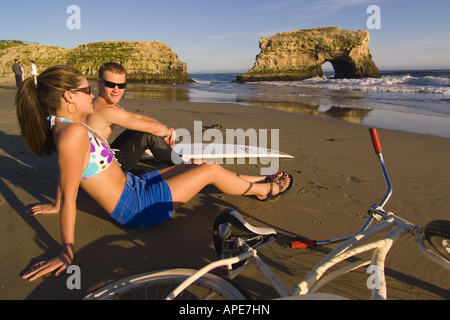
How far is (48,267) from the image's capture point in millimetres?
1998

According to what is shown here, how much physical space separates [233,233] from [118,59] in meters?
46.2

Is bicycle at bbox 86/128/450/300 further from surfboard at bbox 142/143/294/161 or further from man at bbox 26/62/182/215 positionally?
surfboard at bbox 142/143/294/161

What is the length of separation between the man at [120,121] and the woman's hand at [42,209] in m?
0.83

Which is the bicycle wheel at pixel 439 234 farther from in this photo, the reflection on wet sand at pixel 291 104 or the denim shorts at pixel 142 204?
the reflection on wet sand at pixel 291 104

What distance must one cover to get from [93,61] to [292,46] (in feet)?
102

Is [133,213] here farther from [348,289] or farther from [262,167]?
[262,167]

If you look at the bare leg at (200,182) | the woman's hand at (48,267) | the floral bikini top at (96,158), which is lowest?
the woman's hand at (48,267)

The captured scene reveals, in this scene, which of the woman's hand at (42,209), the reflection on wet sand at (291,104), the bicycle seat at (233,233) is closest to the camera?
the bicycle seat at (233,233)

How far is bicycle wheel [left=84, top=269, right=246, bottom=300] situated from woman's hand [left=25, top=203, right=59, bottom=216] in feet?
6.03

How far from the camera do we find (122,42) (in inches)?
1984

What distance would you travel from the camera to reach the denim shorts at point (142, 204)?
238cm

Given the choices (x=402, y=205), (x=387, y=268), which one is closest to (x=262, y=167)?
(x=402, y=205)

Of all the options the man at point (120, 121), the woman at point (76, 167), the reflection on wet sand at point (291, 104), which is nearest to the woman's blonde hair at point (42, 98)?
the woman at point (76, 167)

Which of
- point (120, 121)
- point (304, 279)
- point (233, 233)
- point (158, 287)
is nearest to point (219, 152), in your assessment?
point (120, 121)
